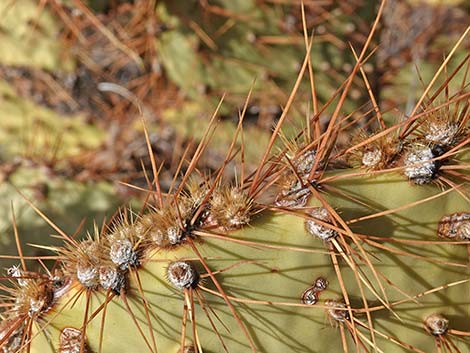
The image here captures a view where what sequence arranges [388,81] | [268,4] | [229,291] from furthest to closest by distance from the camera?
[388,81] < [268,4] < [229,291]

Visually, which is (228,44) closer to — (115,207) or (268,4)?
(268,4)

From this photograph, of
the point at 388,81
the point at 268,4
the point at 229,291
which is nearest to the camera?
the point at 229,291

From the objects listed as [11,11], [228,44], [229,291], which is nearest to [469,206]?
[229,291]

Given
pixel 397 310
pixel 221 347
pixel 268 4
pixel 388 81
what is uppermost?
pixel 388 81

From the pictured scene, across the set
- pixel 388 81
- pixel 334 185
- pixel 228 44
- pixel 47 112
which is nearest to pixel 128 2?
pixel 228 44

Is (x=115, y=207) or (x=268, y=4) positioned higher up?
(x=268, y=4)

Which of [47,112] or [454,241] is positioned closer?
[454,241]

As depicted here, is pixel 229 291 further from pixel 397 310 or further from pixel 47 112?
pixel 47 112
